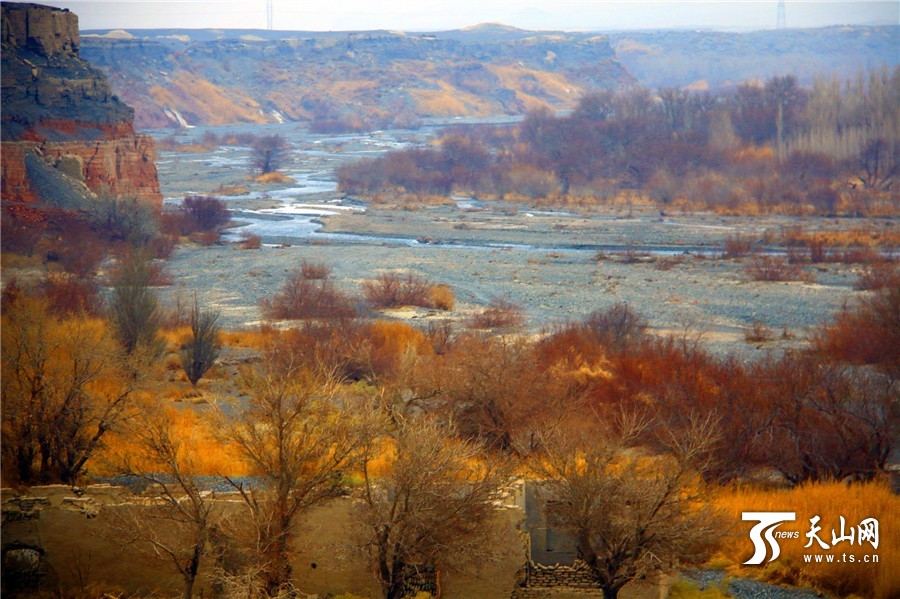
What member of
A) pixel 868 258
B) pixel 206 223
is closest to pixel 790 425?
pixel 868 258

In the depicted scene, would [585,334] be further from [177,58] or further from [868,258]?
[177,58]

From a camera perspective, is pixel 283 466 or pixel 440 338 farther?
pixel 440 338

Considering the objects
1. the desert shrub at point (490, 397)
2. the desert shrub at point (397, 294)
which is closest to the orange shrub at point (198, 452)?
the desert shrub at point (490, 397)

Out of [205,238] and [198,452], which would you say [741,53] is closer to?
[205,238]

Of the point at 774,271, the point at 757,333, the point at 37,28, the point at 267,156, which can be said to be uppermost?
the point at 37,28

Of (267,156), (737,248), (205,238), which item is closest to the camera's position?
(737,248)

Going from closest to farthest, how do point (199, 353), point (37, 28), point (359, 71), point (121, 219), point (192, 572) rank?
1. point (192, 572)
2. point (199, 353)
3. point (121, 219)
4. point (37, 28)
5. point (359, 71)

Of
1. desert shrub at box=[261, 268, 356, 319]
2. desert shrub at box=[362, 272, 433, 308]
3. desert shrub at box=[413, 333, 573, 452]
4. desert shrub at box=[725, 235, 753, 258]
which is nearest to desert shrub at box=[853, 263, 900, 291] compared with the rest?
desert shrub at box=[725, 235, 753, 258]

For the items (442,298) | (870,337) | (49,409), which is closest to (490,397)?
(49,409)
